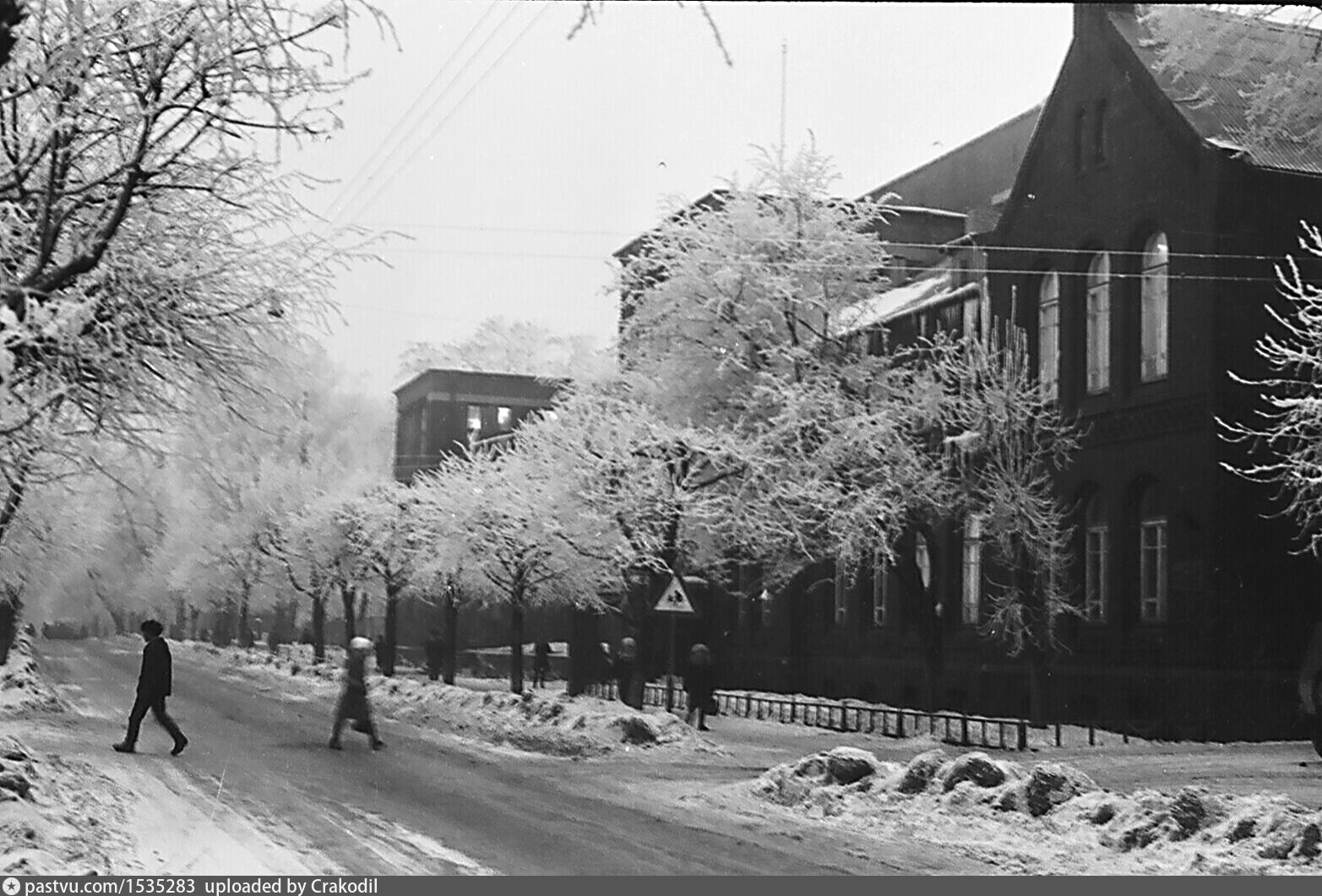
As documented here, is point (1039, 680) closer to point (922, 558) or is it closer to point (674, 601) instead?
point (922, 558)

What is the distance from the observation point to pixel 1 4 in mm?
7262

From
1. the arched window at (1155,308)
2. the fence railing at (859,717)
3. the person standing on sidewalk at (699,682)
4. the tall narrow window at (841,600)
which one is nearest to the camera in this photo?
the fence railing at (859,717)

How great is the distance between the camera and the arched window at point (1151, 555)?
26500mm

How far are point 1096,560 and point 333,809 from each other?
1941 centimetres

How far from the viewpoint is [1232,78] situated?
26188 mm

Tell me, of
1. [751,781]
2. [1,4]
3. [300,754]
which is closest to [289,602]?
[300,754]

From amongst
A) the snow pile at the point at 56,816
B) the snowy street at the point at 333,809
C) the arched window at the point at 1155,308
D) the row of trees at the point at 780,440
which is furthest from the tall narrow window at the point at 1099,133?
the snow pile at the point at 56,816

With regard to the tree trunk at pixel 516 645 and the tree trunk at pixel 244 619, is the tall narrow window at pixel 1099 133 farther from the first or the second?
the tree trunk at pixel 244 619

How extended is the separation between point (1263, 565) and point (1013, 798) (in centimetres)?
1355

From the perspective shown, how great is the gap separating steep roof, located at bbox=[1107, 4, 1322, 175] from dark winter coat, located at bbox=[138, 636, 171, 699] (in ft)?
56.6

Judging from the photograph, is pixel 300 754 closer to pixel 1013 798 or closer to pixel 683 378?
pixel 1013 798

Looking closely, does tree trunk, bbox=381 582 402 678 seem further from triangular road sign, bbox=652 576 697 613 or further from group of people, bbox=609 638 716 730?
group of people, bbox=609 638 716 730

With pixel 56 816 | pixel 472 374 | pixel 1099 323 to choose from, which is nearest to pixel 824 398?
pixel 1099 323

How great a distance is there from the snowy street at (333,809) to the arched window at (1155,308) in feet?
49.8
